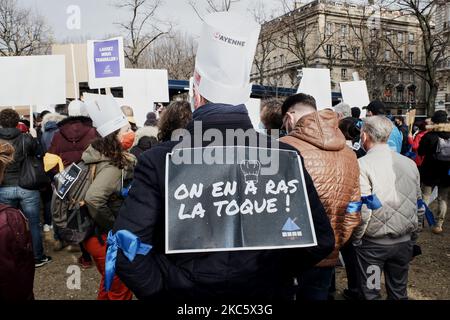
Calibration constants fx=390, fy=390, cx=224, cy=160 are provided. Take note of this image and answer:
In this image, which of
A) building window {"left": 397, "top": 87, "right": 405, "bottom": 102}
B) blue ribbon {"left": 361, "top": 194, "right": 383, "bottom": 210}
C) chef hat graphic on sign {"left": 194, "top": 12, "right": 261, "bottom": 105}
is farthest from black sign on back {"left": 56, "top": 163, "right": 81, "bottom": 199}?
building window {"left": 397, "top": 87, "right": 405, "bottom": 102}

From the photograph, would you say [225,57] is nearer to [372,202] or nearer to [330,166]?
[330,166]

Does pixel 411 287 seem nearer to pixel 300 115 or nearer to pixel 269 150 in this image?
pixel 300 115

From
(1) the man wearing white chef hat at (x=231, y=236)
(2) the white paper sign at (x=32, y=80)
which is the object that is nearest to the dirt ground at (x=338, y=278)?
(2) the white paper sign at (x=32, y=80)

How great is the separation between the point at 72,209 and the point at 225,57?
2.17 meters

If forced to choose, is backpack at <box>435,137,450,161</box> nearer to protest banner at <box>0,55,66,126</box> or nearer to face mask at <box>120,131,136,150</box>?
face mask at <box>120,131,136,150</box>

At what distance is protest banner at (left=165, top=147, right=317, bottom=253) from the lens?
1.63 meters

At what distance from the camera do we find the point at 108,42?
856 centimetres

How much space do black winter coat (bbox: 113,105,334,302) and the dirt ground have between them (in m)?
2.98

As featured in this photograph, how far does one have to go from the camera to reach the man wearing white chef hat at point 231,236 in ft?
5.51

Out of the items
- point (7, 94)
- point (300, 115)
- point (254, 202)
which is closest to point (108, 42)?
point (7, 94)

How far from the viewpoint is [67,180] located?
3.38m

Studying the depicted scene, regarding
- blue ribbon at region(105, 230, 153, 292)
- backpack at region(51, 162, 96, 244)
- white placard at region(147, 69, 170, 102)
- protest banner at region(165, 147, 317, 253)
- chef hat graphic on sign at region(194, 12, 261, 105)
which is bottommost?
backpack at region(51, 162, 96, 244)

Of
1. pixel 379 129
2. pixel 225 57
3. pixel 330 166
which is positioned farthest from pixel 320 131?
pixel 225 57
